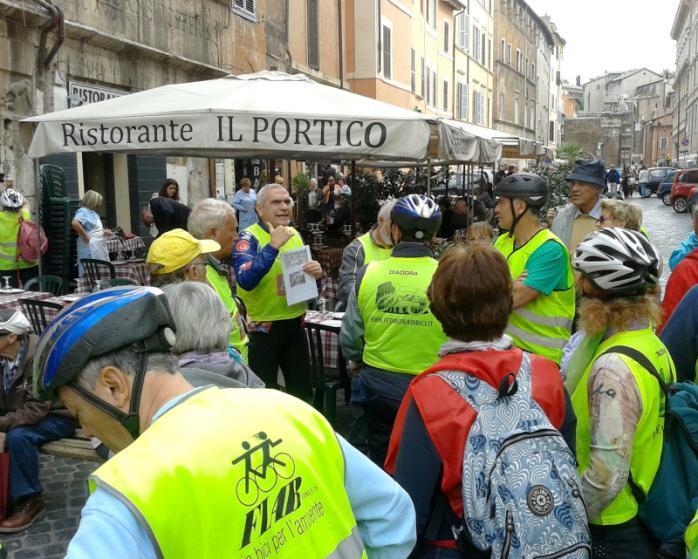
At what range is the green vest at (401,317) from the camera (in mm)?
3438

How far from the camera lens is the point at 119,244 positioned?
1150cm

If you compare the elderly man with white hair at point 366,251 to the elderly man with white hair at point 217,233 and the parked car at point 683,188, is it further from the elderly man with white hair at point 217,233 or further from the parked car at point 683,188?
the parked car at point 683,188

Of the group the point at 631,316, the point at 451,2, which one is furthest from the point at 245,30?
the point at 451,2

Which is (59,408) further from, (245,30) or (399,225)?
(245,30)

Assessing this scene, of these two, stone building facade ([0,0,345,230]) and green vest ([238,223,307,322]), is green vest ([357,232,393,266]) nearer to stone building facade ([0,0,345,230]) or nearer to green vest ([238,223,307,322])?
green vest ([238,223,307,322])

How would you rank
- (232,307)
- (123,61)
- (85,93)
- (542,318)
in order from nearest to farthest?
1. (232,307)
2. (542,318)
3. (85,93)
4. (123,61)

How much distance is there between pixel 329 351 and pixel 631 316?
3.44m

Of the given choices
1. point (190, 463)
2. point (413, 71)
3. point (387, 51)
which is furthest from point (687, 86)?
point (190, 463)

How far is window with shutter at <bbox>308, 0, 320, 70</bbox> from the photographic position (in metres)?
23.1

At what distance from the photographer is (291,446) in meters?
1.39

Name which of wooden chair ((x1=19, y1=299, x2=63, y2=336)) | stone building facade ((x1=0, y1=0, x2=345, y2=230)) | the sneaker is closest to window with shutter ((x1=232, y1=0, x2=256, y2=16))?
stone building facade ((x1=0, y1=0, x2=345, y2=230))

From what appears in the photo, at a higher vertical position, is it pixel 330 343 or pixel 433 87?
pixel 433 87

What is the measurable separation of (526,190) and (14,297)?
16.3 ft

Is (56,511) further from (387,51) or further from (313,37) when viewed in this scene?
(387,51)
